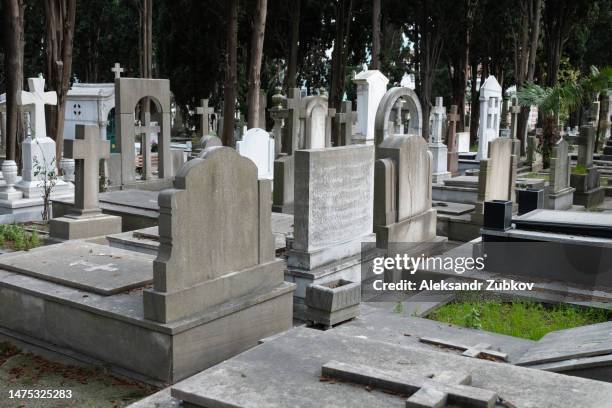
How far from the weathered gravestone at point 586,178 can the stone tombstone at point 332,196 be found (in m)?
8.31

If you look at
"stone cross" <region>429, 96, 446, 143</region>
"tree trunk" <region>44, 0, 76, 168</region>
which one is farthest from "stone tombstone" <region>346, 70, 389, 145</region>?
"tree trunk" <region>44, 0, 76, 168</region>

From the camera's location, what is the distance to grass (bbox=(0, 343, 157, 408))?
4.79m

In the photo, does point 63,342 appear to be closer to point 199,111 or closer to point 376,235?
point 376,235

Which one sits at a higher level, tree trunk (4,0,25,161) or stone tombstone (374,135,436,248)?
tree trunk (4,0,25,161)

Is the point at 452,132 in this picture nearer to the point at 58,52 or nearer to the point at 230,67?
the point at 230,67

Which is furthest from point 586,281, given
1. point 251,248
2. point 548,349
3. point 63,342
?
point 63,342

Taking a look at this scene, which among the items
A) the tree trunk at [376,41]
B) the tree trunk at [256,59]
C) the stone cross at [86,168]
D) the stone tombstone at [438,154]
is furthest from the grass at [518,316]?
the tree trunk at [376,41]

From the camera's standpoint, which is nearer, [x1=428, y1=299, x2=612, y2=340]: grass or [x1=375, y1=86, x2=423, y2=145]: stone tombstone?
[x1=428, y1=299, x2=612, y2=340]: grass

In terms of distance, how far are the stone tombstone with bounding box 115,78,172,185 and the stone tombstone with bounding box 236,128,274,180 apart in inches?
88.5

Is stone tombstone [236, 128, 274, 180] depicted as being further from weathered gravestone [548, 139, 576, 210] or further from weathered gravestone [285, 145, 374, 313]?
weathered gravestone [285, 145, 374, 313]

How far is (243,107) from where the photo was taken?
105ft

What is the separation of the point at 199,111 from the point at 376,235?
10041 mm

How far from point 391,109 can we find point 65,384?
29.6 feet

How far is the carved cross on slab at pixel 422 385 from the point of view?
10.6ft
